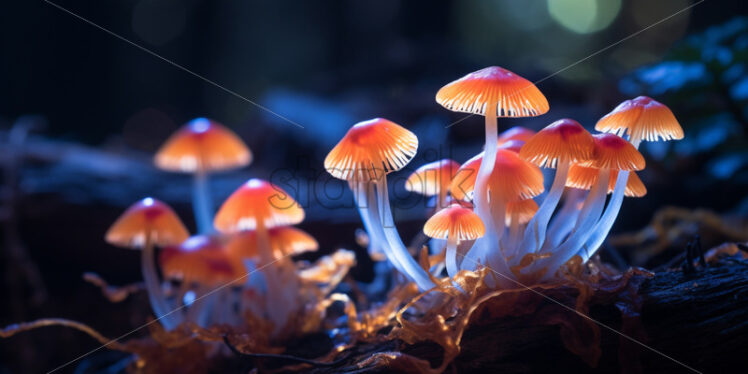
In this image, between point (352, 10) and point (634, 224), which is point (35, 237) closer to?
point (634, 224)

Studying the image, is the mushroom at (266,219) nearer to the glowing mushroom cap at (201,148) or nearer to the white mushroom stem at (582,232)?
the glowing mushroom cap at (201,148)

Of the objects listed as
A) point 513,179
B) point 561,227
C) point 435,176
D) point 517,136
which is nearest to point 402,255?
point 435,176

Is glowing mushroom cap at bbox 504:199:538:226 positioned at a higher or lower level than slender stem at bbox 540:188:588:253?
higher

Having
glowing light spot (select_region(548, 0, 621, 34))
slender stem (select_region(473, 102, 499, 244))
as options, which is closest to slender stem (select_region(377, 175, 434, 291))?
slender stem (select_region(473, 102, 499, 244))

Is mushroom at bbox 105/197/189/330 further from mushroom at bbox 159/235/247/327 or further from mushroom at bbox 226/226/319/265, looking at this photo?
mushroom at bbox 226/226/319/265

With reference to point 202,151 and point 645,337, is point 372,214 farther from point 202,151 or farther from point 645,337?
point 202,151
